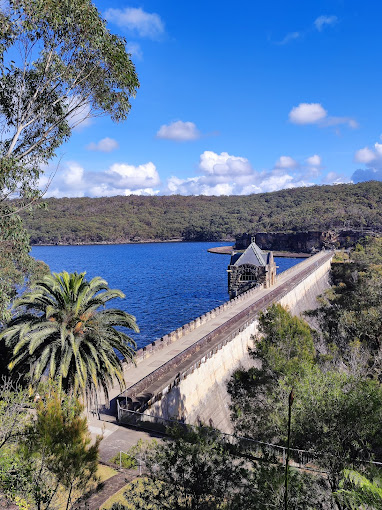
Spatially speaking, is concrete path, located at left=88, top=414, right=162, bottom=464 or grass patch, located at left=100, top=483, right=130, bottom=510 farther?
concrete path, located at left=88, top=414, right=162, bottom=464

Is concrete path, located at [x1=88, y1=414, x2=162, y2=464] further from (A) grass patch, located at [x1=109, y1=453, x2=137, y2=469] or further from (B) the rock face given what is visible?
(B) the rock face

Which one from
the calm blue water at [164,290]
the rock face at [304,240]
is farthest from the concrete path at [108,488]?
the rock face at [304,240]

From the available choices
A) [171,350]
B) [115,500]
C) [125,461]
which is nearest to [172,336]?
[171,350]

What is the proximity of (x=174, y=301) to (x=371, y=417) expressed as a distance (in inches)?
2301

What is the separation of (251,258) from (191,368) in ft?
113

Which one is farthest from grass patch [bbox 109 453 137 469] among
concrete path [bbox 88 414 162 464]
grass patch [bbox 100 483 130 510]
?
grass patch [bbox 100 483 130 510]

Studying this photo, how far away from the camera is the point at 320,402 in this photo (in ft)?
45.6

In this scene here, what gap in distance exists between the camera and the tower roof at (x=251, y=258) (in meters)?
57.0

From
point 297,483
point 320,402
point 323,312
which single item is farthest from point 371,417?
point 323,312

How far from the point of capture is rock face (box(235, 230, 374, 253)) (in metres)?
159

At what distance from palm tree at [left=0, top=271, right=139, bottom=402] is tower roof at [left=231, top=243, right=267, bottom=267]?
4100 centimetres

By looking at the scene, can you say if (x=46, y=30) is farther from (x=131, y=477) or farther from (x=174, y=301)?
(x=174, y=301)

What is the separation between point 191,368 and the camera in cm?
2497

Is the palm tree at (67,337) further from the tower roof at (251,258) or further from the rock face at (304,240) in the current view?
the rock face at (304,240)
